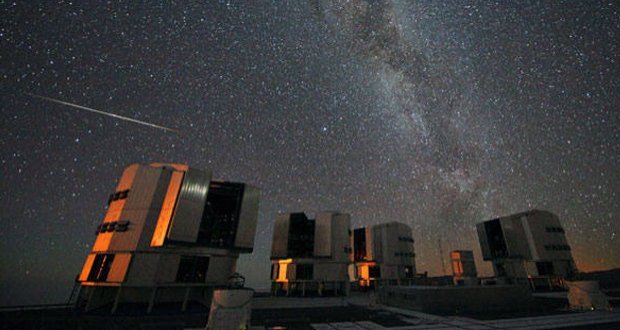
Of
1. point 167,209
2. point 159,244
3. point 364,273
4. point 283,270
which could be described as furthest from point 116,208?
point 364,273

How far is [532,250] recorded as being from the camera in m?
53.7

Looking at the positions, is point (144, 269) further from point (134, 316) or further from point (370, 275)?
point (370, 275)

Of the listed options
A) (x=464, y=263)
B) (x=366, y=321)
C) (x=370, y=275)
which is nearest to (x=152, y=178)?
(x=366, y=321)

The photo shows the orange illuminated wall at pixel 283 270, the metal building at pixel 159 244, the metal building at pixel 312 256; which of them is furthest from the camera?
the orange illuminated wall at pixel 283 270

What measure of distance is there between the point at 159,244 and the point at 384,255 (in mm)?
49634

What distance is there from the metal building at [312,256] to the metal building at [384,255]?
14.4 m

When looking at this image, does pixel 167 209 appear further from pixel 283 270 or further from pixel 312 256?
pixel 312 256

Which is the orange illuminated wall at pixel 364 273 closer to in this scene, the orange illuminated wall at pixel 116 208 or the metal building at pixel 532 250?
the metal building at pixel 532 250

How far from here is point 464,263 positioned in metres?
68.0

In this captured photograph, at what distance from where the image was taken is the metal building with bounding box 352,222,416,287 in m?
61.3

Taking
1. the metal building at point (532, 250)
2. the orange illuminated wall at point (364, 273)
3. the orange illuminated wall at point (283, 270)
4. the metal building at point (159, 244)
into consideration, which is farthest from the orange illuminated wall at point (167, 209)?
the metal building at point (532, 250)

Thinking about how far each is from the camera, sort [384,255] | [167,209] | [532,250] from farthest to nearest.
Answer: [384,255], [532,250], [167,209]

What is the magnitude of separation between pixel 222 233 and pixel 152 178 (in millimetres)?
11178

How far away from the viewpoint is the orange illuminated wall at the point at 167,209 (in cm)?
2772
